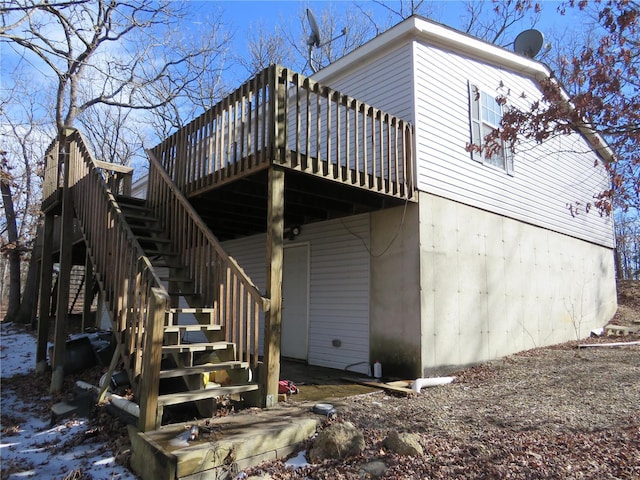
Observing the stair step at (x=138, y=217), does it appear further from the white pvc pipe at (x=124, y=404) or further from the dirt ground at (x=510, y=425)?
the dirt ground at (x=510, y=425)

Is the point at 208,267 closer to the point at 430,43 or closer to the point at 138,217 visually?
the point at 138,217

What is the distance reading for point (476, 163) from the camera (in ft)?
27.1

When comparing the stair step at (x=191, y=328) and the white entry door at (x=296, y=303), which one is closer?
the stair step at (x=191, y=328)

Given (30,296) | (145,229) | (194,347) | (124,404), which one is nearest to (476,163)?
(145,229)

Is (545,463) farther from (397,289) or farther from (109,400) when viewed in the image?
(109,400)

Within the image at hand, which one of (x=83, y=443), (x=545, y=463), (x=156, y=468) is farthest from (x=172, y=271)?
(x=545, y=463)

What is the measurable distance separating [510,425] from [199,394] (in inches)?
118

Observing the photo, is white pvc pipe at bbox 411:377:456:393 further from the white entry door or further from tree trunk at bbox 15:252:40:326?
tree trunk at bbox 15:252:40:326

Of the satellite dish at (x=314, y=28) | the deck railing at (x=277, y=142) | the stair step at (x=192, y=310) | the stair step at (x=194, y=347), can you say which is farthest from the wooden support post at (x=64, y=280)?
the satellite dish at (x=314, y=28)

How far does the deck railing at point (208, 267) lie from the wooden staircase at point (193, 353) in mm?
99

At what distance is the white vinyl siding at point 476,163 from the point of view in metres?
7.33

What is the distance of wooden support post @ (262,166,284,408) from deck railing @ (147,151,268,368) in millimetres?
146

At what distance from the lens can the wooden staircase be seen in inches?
162

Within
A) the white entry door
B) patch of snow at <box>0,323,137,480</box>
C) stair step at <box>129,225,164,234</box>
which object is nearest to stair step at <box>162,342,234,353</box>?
patch of snow at <box>0,323,137,480</box>
